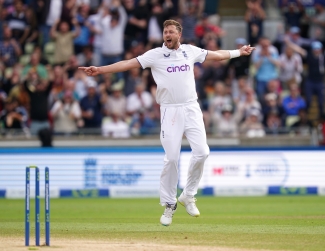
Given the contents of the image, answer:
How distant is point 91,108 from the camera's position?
19.7 meters

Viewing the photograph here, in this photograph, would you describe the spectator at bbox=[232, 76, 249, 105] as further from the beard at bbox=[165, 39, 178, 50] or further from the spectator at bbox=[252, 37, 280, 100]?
the beard at bbox=[165, 39, 178, 50]

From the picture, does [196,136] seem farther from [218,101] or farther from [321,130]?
[321,130]

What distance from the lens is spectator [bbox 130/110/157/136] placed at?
19.5m

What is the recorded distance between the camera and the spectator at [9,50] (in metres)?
20.8

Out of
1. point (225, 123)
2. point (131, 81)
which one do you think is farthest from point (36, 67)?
point (225, 123)

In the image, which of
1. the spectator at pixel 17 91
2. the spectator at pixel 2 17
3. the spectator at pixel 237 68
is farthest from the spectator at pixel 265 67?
the spectator at pixel 2 17

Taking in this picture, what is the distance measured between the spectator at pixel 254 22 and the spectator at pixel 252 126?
8.93ft

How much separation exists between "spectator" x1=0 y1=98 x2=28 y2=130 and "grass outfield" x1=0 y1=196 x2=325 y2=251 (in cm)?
265

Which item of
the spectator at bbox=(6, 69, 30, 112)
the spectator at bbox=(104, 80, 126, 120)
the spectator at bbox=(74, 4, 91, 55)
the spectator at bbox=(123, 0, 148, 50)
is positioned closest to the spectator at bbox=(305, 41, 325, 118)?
the spectator at bbox=(123, 0, 148, 50)

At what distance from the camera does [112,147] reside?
1900 centimetres

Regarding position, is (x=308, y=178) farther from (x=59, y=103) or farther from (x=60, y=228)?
(x=60, y=228)

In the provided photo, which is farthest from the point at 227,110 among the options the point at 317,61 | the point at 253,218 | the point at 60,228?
the point at 60,228

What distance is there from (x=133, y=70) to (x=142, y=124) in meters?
1.39

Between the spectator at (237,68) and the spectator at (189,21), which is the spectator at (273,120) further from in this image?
the spectator at (189,21)
